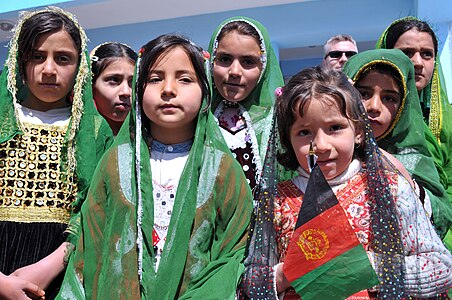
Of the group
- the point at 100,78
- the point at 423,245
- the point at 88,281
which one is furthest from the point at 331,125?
the point at 100,78

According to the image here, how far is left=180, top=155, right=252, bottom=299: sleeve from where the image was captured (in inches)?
77.7

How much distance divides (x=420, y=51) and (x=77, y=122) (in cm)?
189

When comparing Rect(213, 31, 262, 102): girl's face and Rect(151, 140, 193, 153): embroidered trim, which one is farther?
Rect(213, 31, 262, 102): girl's face

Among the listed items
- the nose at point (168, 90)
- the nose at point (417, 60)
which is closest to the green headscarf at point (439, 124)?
the nose at point (417, 60)

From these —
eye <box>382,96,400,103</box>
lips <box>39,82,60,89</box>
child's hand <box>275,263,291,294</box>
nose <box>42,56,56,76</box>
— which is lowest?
child's hand <box>275,263,291,294</box>

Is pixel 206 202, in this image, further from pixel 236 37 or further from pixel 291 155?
pixel 236 37

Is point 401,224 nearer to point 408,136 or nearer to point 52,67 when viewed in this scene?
point 408,136

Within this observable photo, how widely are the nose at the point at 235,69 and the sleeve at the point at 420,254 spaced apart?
1243 millimetres

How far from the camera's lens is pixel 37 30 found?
262cm

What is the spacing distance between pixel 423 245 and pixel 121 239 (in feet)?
3.49

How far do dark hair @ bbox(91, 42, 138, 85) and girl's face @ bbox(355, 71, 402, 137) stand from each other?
156 cm

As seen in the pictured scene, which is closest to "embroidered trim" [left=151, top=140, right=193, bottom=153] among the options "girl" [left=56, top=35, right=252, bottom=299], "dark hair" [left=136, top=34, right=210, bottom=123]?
"girl" [left=56, top=35, right=252, bottom=299]

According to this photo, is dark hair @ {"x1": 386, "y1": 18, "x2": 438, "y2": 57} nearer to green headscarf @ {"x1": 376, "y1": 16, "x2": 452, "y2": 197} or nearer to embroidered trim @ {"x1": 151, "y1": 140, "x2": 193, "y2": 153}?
green headscarf @ {"x1": 376, "y1": 16, "x2": 452, "y2": 197}

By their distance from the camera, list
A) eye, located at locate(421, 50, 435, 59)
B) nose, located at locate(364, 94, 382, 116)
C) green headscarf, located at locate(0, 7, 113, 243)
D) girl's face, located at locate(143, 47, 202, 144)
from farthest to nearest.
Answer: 1. eye, located at locate(421, 50, 435, 59)
2. green headscarf, located at locate(0, 7, 113, 243)
3. nose, located at locate(364, 94, 382, 116)
4. girl's face, located at locate(143, 47, 202, 144)
